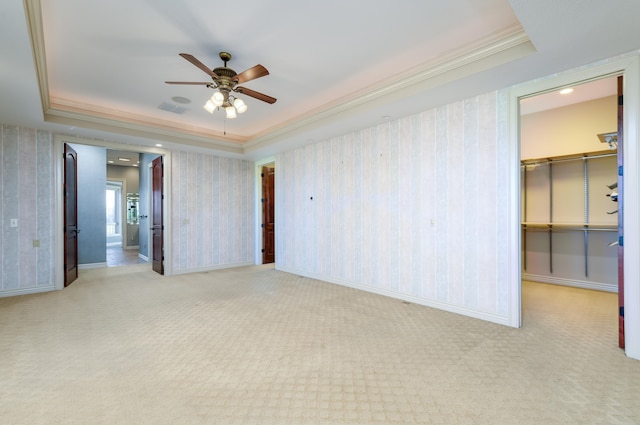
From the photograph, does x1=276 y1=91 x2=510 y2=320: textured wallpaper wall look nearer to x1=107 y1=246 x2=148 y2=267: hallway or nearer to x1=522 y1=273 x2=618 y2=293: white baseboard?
x1=522 y1=273 x2=618 y2=293: white baseboard

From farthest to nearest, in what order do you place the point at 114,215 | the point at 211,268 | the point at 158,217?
the point at 114,215 → the point at 211,268 → the point at 158,217

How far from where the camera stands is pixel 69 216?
201 inches

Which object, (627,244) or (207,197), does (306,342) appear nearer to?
(627,244)

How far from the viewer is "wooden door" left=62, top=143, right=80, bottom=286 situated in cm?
489

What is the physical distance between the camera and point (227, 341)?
9.02ft

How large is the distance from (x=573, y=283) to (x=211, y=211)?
22.2 ft

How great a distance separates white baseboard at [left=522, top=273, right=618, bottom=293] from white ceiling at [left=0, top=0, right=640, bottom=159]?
3.58 m

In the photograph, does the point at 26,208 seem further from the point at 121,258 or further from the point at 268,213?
the point at 268,213

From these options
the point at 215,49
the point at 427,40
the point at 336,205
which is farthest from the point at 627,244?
the point at 215,49

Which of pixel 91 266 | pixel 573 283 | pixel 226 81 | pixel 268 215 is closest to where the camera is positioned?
pixel 226 81

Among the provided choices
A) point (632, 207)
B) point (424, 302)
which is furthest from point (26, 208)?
point (632, 207)

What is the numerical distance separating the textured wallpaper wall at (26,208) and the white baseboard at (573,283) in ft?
26.4

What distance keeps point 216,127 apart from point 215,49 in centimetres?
286

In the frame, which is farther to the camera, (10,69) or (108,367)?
(10,69)
